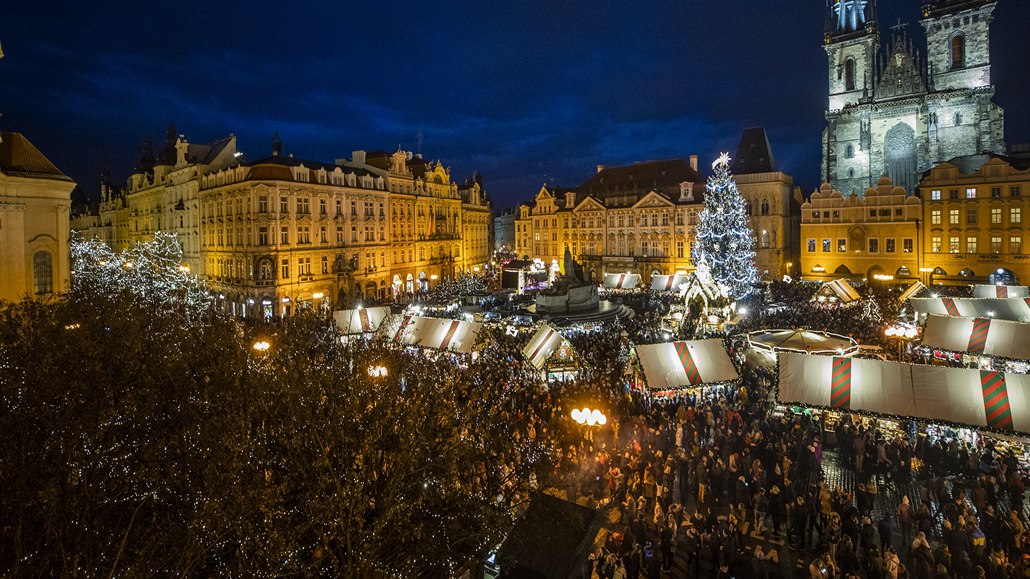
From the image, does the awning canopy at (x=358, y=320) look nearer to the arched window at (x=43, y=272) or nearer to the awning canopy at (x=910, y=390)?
the arched window at (x=43, y=272)

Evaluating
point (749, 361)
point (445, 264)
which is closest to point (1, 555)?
point (749, 361)

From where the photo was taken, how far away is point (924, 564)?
9094 mm

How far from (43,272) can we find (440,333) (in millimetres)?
20374

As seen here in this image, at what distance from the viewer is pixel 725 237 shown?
121ft

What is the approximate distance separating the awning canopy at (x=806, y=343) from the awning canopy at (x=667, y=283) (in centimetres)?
2178

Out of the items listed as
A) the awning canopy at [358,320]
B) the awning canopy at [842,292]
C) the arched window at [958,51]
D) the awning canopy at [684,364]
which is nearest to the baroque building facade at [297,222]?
the awning canopy at [358,320]

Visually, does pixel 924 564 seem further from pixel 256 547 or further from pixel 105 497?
pixel 105 497

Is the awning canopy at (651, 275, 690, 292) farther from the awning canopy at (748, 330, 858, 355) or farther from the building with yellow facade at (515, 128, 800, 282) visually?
the awning canopy at (748, 330, 858, 355)

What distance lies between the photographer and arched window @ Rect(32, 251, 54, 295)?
26062 millimetres

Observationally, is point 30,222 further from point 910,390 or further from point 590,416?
point 910,390

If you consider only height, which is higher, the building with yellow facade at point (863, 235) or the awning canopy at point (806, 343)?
the building with yellow facade at point (863, 235)

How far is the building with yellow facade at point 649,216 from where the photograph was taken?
50.4m

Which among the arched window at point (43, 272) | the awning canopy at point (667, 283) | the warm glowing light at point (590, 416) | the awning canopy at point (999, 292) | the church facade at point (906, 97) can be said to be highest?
the church facade at point (906, 97)

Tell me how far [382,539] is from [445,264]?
52716 mm
